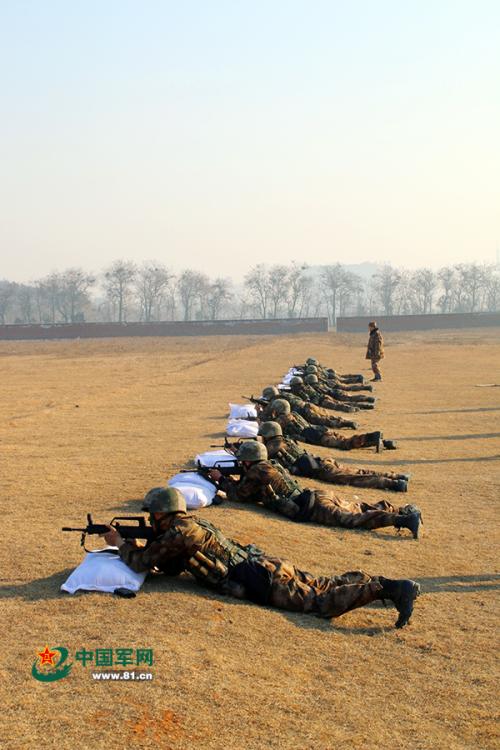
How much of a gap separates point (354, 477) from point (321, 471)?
0.45 metres

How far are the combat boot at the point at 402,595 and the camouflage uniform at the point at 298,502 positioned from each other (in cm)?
289

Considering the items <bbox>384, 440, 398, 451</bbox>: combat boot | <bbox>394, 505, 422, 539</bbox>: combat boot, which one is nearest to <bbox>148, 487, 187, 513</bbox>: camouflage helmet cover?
<bbox>394, 505, 422, 539</bbox>: combat boot

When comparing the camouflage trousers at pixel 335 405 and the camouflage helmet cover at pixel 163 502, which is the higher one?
the camouflage helmet cover at pixel 163 502

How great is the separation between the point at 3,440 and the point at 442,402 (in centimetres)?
1157

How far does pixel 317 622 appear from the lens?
6.57 m

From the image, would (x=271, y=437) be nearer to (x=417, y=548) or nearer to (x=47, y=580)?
(x=417, y=548)

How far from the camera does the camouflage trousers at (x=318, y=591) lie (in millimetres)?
6543

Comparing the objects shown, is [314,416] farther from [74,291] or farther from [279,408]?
[74,291]

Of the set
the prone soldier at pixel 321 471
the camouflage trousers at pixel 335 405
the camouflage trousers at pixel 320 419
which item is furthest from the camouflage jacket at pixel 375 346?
the prone soldier at pixel 321 471

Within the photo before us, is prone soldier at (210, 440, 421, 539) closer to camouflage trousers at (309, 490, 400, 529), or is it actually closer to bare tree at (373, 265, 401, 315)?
camouflage trousers at (309, 490, 400, 529)

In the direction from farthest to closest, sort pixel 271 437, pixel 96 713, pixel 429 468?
pixel 429 468 → pixel 271 437 → pixel 96 713

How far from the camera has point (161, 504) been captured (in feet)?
21.9

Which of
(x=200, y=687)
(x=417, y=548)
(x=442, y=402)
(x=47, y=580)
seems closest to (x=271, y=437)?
(x=417, y=548)

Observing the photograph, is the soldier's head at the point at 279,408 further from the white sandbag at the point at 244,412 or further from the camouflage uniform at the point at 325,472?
the camouflage uniform at the point at 325,472
